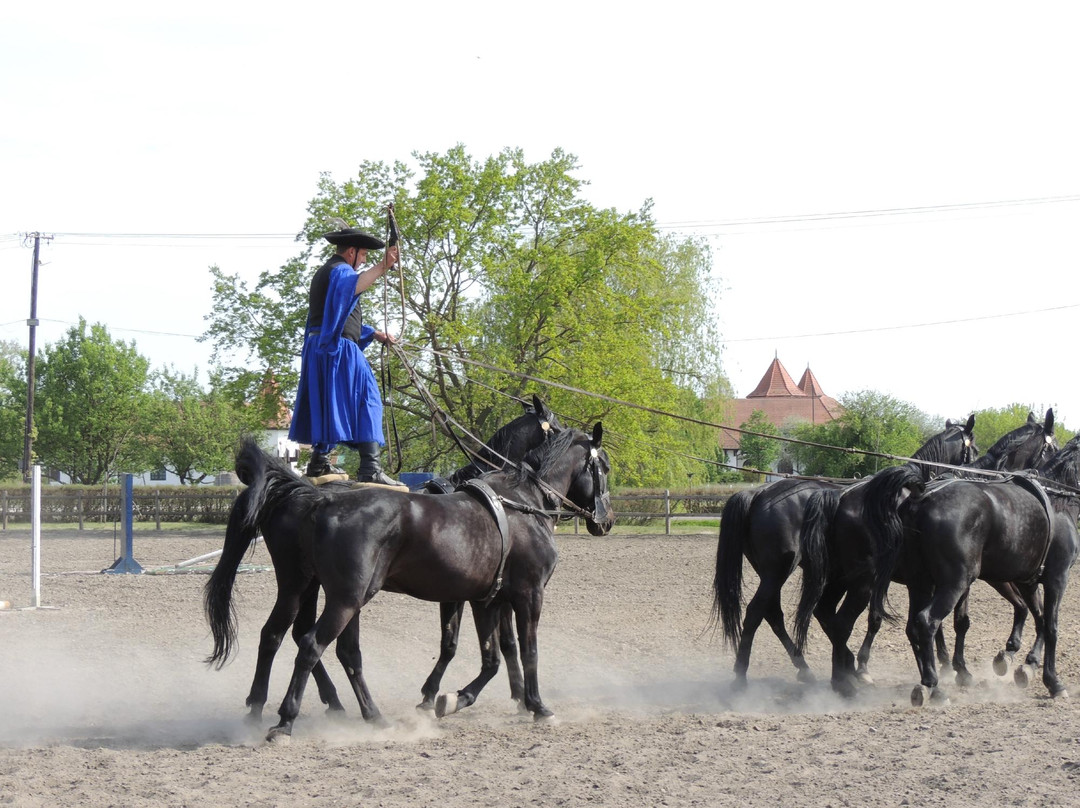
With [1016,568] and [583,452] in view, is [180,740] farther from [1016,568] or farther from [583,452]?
[1016,568]

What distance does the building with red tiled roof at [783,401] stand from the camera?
229 feet

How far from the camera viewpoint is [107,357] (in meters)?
41.3

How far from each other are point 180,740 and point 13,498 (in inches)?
1035

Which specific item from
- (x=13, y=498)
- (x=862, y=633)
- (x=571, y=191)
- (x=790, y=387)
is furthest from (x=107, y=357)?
(x=790, y=387)

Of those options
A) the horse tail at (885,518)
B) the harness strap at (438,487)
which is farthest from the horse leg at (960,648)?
the harness strap at (438,487)

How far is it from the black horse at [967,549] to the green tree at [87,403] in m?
38.8

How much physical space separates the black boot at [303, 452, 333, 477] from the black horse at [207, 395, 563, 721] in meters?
0.21

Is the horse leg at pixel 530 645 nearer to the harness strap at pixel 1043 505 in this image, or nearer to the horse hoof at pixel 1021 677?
the horse hoof at pixel 1021 677

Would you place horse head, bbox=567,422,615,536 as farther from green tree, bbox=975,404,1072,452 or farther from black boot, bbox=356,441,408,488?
green tree, bbox=975,404,1072,452

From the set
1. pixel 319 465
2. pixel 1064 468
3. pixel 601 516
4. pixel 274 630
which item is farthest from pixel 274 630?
pixel 1064 468

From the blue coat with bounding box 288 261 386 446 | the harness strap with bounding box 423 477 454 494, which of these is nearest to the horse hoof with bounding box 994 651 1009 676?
the harness strap with bounding box 423 477 454 494

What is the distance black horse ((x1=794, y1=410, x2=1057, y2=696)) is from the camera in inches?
282

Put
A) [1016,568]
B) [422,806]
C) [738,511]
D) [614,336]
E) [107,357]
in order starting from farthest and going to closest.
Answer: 1. [107,357]
2. [614,336]
3. [738,511]
4. [1016,568]
5. [422,806]

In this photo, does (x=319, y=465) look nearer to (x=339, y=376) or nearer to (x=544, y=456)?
(x=339, y=376)
